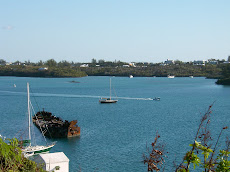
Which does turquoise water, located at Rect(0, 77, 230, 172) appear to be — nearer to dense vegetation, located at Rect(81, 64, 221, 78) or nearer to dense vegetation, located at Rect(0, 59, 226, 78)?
dense vegetation, located at Rect(0, 59, 226, 78)

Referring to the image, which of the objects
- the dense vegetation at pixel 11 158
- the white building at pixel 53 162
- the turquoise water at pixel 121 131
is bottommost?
the turquoise water at pixel 121 131

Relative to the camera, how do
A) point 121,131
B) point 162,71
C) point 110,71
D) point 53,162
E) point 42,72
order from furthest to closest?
1. point 110,71
2. point 162,71
3. point 42,72
4. point 121,131
5. point 53,162

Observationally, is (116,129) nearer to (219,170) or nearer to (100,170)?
(100,170)

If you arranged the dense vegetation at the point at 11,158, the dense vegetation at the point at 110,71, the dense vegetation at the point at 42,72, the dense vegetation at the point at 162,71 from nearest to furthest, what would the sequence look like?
1. the dense vegetation at the point at 11,158
2. the dense vegetation at the point at 42,72
3. the dense vegetation at the point at 110,71
4. the dense vegetation at the point at 162,71

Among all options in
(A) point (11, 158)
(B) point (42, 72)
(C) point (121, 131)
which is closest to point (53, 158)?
(A) point (11, 158)

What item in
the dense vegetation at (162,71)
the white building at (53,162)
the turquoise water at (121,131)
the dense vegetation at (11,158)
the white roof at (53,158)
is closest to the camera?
the dense vegetation at (11,158)

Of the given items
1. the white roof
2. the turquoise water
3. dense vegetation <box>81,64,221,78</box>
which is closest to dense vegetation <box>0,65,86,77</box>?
dense vegetation <box>81,64,221,78</box>

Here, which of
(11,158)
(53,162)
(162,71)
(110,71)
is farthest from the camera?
(110,71)

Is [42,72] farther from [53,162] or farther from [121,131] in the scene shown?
[53,162]

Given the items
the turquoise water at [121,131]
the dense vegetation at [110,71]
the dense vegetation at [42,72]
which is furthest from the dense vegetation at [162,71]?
the turquoise water at [121,131]

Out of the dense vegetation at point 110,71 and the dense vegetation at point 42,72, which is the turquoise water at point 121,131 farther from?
the dense vegetation at point 110,71

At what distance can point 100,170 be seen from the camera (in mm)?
17484

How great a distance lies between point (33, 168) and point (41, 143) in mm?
17558

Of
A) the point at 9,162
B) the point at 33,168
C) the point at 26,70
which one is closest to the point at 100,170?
the point at 33,168
